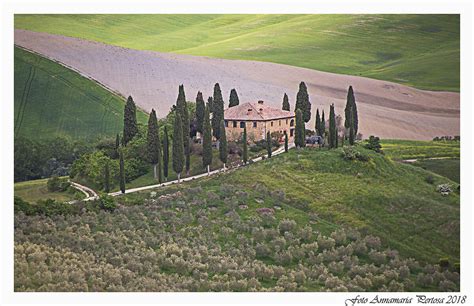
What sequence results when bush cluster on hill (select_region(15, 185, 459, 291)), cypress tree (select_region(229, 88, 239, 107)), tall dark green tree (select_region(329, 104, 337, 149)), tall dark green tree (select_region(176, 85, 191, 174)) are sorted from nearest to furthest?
1. bush cluster on hill (select_region(15, 185, 459, 291))
2. tall dark green tree (select_region(176, 85, 191, 174))
3. tall dark green tree (select_region(329, 104, 337, 149))
4. cypress tree (select_region(229, 88, 239, 107))

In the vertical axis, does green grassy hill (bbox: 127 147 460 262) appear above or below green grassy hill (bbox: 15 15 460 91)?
below

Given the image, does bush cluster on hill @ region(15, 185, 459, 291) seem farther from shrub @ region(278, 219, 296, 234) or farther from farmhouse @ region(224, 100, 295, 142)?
farmhouse @ region(224, 100, 295, 142)

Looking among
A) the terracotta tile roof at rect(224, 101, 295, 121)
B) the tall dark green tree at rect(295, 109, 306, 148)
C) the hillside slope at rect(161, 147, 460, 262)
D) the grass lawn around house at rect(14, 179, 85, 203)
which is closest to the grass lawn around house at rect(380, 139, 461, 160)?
the hillside slope at rect(161, 147, 460, 262)

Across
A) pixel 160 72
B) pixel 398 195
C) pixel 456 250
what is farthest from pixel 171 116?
pixel 456 250

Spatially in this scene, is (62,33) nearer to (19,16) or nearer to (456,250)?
(19,16)

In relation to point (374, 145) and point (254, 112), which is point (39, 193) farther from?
point (374, 145)

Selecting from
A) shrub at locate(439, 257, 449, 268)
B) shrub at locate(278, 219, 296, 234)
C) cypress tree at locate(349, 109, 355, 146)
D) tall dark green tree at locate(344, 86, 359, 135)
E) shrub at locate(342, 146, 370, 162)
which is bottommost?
shrub at locate(439, 257, 449, 268)

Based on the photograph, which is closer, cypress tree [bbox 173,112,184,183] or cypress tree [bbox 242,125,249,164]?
cypress tree [bbox 173,112,184,183]
